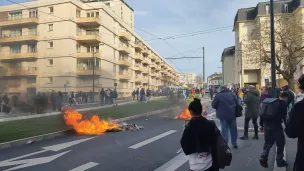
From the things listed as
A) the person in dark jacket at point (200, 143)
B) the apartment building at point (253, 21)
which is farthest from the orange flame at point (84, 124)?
the apartment building at point (253, 21)

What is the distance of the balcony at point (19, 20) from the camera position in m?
10.3

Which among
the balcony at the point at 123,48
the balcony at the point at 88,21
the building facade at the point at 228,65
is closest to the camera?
the balcony at the point at 88,21

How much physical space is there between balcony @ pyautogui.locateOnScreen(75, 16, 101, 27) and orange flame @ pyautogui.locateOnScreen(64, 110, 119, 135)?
13.2 ft

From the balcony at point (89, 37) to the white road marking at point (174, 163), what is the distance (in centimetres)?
748

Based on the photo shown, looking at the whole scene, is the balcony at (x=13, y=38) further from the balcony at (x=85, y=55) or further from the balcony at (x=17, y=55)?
the balcony at (x=85, y=55)

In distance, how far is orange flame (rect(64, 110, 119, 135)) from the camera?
11.1 meters

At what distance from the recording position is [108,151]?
7508 millimetres

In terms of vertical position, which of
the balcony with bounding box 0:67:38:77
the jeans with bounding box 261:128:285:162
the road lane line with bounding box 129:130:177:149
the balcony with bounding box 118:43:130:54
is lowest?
the road lane line with bounding box 129:130:177:149

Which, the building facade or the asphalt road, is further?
the building facade

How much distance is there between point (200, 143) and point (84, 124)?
908 cm

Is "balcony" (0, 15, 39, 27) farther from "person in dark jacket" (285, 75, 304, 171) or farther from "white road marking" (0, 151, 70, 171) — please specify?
"person in dark jacket" (285, 75, 304, 171)

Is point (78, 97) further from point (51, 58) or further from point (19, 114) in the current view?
point (19, 114)

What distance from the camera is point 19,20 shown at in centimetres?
1048

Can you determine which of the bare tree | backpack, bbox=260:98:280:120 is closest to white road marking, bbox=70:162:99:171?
backpack, bbox=260:98:280:120
